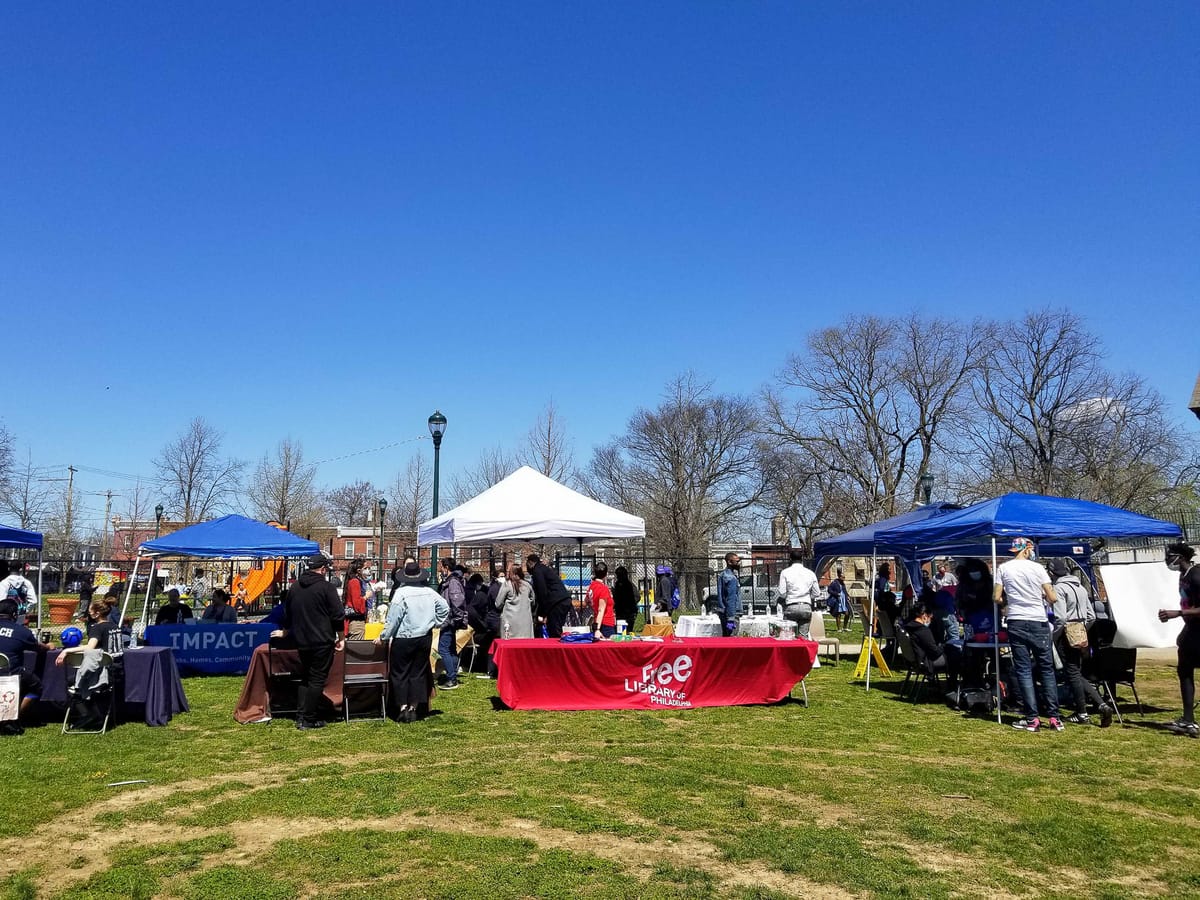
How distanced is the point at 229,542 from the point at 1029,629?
1140cm

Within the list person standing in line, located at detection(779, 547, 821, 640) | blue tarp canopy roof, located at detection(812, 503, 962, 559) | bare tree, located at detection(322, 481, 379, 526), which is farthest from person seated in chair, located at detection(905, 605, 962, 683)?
bare tree, located at detection(322, 481, 379, 526)

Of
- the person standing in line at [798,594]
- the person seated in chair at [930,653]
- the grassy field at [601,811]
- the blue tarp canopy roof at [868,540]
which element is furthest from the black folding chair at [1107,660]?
the person standing in line at [798,594]

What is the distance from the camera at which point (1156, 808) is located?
590 centimetres

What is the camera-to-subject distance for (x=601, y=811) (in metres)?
5.79

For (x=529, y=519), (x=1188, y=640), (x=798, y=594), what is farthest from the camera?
(x=798, y=594)

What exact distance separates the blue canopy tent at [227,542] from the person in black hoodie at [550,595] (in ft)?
12.1

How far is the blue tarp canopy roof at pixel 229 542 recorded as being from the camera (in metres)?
13.3

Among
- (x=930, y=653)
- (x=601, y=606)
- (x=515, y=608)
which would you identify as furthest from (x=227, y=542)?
(x=930, y=653)

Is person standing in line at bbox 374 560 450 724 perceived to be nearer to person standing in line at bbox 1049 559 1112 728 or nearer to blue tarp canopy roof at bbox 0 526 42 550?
person standing in line at bbox 1049 559 1112 728

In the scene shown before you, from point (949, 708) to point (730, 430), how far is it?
3673cm

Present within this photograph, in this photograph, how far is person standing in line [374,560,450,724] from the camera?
29.8 ft

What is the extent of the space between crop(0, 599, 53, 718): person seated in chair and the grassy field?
1.42ft

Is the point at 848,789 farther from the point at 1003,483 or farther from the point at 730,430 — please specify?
the point at 730,430

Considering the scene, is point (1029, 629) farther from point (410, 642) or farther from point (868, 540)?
point (410, 642)
